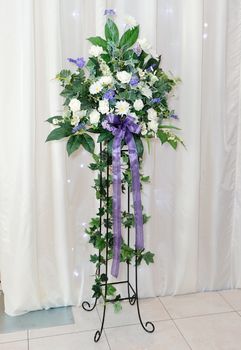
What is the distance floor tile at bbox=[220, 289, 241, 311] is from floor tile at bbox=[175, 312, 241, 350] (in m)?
0.10

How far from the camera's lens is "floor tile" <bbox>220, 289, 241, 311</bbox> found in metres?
2.63

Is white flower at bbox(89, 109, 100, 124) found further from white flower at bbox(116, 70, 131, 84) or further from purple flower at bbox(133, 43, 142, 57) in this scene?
purple flower at bbox(133, 43, 142, 57)

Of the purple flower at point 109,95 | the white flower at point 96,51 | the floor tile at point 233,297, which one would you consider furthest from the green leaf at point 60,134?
the floor tile at point 233,297

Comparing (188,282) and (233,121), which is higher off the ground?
(233,121)

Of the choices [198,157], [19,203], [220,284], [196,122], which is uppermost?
[196,122]

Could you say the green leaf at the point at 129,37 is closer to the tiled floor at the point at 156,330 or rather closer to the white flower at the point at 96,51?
the white flower at the point at 96,51

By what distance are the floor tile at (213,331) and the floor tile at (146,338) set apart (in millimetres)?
57

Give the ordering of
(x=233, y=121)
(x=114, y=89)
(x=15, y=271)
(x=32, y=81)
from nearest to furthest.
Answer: (x=114, y=89)
(x=32, y=81)
(x=15, y=271)
(x=233, y=121)

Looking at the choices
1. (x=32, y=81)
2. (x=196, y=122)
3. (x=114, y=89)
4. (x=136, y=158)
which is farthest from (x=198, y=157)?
(x=32, y=81)

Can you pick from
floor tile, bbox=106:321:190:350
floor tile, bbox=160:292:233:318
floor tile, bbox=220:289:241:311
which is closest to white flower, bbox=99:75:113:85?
floor tile, bbox=106:321:190:350

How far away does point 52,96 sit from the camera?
7.74 feet

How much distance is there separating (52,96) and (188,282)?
1454mm

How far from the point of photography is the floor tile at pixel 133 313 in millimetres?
2432

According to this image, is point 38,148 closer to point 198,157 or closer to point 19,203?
point 19,203
